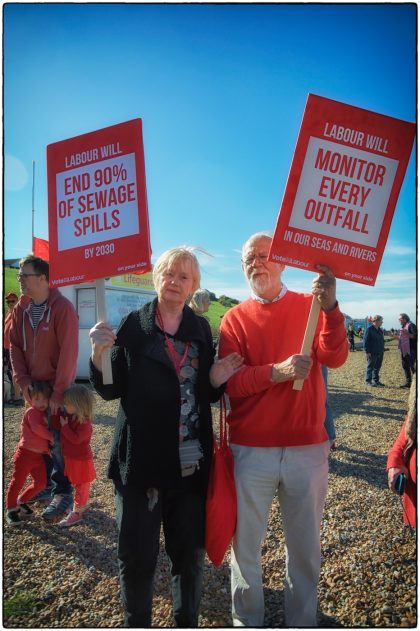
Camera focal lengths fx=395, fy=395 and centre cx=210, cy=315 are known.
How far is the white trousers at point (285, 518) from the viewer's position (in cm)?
230

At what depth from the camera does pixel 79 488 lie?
4.09m

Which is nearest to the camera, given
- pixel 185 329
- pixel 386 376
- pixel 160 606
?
pixel 185 329

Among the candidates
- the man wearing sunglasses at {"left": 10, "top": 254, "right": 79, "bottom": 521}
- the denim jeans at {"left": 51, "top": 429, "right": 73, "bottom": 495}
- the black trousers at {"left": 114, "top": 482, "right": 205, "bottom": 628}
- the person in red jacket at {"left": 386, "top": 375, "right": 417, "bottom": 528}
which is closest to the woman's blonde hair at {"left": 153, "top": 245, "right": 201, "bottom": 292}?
the black trousers at {"left": 114, "top": 482, "right": 205, "bottom": 628}

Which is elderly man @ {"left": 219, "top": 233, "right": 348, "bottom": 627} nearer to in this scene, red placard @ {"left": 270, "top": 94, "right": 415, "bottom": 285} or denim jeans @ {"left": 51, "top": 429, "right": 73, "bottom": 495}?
red placard @ {"left": 270, "top": 94, "right": 415, "bottom": 285}

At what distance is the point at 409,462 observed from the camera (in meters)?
2.27

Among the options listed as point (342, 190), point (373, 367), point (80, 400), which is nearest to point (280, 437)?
point (342, 190)

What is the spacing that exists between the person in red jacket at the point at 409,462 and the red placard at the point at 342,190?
803mm

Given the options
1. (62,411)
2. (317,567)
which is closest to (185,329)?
(317,567)

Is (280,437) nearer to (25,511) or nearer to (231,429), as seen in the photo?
(231,429)

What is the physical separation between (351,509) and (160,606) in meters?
2.54

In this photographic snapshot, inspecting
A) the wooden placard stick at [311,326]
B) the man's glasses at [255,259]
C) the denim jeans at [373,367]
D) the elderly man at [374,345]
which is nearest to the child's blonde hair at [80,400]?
the man's glasses at [255,259]

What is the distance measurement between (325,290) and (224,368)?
0.72 metres

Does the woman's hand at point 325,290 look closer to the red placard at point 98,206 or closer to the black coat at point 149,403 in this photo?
the black coat at point 149,403

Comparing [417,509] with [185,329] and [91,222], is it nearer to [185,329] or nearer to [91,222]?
[185,329]
